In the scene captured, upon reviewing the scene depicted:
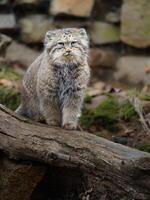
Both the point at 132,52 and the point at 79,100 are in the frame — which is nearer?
the point at 79,100

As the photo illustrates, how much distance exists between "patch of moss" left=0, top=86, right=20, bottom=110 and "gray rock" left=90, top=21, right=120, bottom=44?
1.74 m

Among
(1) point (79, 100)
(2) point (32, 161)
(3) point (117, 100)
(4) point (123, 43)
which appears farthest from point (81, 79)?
(4) point (123, 43)

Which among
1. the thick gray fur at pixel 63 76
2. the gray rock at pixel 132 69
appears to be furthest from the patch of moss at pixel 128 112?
the gray rock at pixel 132 69

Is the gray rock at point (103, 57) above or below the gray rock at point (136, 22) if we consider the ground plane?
below

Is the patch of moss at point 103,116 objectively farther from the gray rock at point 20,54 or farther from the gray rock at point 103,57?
the gray rock at point 20,54

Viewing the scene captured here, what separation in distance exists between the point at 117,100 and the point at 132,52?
4.92 feet

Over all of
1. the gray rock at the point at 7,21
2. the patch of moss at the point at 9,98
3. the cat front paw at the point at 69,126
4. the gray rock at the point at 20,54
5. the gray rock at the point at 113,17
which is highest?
the cat front paw at the point at 69,126

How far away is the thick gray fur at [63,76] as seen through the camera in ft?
16.8

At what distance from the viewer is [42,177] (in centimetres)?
527

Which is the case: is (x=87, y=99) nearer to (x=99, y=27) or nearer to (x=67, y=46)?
(x=99, y=27)

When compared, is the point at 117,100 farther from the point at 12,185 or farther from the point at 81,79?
the point at 12,185

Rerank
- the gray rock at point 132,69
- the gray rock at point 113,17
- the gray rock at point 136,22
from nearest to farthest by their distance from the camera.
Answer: the gray rock at point 136,22
the gray rock at point 132,69
the gray rock at point 113,17

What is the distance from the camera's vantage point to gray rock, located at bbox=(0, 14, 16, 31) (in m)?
8.19

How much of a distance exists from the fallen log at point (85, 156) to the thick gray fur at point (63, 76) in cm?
A: 28
